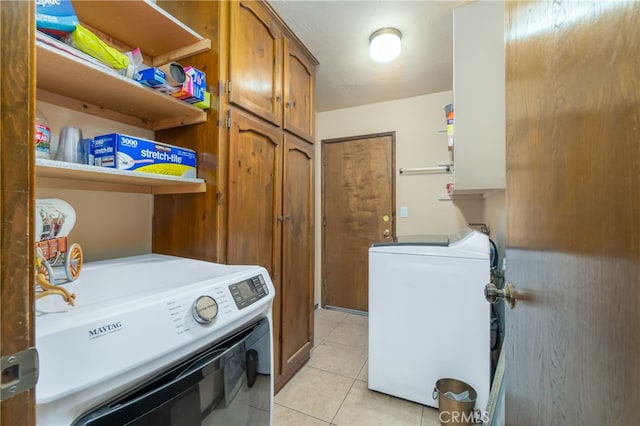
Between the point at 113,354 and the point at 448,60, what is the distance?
8.92 feet

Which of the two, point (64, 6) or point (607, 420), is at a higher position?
point (64, 6)

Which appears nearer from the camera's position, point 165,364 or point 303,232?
point 165,364

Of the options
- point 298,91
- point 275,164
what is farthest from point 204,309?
point 298,91

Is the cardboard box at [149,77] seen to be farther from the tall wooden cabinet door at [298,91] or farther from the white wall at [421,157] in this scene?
the white wall at [421,157]

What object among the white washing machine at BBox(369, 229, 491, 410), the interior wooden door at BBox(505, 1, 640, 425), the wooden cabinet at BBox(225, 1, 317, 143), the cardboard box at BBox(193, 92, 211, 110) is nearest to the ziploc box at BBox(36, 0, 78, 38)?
the cardboard box at BBox(193, 92, 211, 110)

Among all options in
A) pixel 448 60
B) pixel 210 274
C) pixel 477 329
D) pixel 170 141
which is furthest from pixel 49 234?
pixel 448 60

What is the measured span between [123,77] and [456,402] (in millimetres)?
2082

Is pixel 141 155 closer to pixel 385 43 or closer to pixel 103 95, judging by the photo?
pixel 103 95

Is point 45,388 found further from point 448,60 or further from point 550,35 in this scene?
point 448,60

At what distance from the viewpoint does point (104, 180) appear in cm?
118

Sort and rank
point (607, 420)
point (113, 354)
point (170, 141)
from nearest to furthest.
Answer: point (607, 420) → point (113, 354) → point (170, 141)

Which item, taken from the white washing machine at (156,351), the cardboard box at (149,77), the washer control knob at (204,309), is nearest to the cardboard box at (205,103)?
the cardboard box at (149,77)

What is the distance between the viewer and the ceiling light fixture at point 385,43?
1.83 m

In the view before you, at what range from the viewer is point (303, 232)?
6.64 ft
